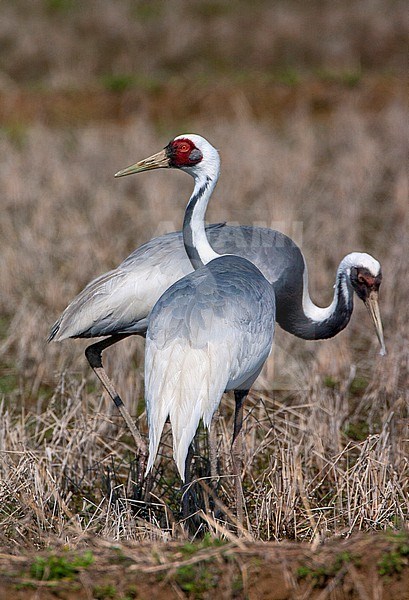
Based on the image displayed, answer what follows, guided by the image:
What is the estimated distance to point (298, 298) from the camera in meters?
4.98

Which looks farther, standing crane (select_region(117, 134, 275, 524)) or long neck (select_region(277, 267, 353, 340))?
long neck (select_region(277, 267, 353, 340))

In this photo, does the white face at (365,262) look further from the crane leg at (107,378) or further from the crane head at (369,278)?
the crane leg at (107,378)

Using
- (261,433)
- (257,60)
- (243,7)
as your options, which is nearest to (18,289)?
(261,433)

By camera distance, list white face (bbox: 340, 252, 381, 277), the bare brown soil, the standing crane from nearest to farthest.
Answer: the bare brown soil → the standing crane → white face (bbox: 340, 252, 381, 277)

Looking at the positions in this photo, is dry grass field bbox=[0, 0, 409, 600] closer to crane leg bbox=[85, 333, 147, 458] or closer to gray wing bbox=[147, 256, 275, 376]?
crane leg bbox=[85, 333, 147, 458]

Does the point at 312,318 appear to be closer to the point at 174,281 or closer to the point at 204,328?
the point at 174,281

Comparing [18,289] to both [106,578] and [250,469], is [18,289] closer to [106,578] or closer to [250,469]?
[250,469]

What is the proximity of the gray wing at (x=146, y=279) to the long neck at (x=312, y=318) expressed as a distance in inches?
2.8

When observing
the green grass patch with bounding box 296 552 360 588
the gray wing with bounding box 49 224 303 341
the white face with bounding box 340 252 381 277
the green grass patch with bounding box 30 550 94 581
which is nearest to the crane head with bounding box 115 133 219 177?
the gray wing with bounding box 49 224 303 341

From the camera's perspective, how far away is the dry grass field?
322cm

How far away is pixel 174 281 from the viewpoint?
15.9 feet

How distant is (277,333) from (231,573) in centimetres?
340

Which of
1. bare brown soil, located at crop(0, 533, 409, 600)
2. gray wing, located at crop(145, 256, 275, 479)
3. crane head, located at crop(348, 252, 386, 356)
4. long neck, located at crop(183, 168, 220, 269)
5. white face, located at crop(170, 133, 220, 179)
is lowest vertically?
bare brown soil, located at crop(0, 533, 409, 600)

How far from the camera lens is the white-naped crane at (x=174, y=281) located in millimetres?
4688
